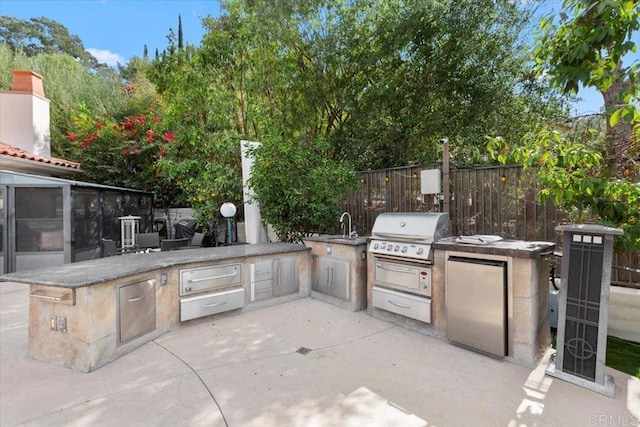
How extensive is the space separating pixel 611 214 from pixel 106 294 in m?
4.65

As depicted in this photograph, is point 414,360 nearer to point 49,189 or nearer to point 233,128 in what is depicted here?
point 233,128

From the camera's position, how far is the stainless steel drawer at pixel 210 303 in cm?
375

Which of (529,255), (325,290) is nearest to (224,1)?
(325,290)

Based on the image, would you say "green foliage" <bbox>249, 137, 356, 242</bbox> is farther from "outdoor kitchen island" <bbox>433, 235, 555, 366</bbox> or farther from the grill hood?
"outdoor kitchen island" <bbox>433, 235, 555, 366</bbox>

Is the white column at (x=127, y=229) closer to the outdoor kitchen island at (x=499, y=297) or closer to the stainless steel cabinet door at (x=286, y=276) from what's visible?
the stainless steel cabinet door at (x=286, y=276)

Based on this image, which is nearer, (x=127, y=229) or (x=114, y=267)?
(x=114, y=267)

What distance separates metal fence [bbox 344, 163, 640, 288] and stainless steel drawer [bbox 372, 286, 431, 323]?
1.51 metres

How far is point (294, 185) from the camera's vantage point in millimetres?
5391

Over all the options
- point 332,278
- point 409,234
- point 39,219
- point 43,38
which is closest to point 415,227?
point 409,234

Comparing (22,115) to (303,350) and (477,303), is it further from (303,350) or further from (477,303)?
(477,303)

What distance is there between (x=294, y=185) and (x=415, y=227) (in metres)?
2.35

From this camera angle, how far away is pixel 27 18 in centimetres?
2338

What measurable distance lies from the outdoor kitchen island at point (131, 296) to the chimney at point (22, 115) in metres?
7.27

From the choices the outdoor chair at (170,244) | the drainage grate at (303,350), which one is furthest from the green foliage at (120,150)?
the drainage grate at (303,350)
